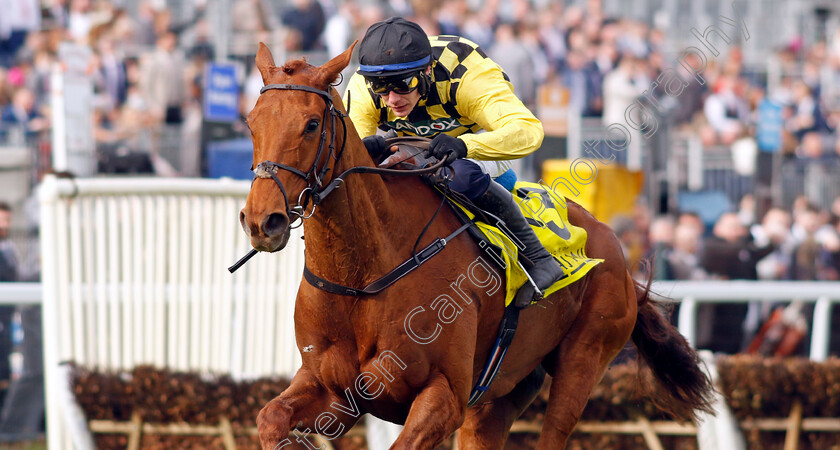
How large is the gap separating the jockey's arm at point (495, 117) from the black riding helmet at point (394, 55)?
0.92 feet

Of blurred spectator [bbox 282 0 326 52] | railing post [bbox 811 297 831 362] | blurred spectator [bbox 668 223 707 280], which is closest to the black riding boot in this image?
railing post [bbox 811 297 831 362]

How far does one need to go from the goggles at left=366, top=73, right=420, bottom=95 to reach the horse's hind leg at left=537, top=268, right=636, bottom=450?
157 cm

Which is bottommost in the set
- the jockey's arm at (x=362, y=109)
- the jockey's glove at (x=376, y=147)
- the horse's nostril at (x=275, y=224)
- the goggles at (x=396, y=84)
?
the horse's nostril at (x=275, y=224)

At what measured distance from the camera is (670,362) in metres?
5.62

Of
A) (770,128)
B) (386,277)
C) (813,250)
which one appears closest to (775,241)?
→ (813,250)

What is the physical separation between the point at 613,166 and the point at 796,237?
2.36m

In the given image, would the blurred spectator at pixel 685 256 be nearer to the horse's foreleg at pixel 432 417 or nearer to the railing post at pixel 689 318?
the railing post at pixel 689 318

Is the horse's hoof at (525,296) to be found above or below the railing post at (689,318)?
above

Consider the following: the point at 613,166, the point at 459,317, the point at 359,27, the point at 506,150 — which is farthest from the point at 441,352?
the point at 359,27

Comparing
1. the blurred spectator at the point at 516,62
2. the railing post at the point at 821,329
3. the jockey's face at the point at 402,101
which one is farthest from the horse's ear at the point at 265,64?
the blurred spectator at the point at 516,62

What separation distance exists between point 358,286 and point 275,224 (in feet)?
2.39

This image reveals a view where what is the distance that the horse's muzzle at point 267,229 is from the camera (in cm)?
323

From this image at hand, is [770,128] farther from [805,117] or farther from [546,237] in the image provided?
[546,237]

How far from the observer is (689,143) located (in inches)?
473
